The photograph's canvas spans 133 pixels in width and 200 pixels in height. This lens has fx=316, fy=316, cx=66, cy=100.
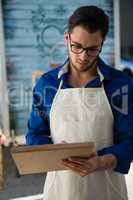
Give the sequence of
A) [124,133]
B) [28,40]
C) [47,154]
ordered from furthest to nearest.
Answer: [28,40] < [124,133] < [47,154]

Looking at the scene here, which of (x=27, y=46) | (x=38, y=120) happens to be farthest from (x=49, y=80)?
(x=27, y=46)

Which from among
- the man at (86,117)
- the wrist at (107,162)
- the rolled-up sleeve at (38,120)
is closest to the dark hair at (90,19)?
the man at (86,117)

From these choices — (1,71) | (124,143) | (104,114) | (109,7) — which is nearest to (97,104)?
(104,114)

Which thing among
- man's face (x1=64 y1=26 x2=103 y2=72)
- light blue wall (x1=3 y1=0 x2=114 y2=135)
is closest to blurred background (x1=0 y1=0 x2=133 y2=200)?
light blue wall (x1=3 y1=0 x2=114 y2=135)

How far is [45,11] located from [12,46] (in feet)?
1.87

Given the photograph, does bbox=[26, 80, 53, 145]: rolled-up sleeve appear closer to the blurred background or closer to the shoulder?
the shoulder

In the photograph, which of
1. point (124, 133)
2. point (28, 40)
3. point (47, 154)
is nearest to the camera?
point (47, 154)

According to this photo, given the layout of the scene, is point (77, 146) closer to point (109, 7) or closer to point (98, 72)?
point (98, 72)

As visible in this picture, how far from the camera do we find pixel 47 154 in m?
0.90

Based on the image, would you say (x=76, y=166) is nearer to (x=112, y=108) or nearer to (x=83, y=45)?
(x=112, y=108)

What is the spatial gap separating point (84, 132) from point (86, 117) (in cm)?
5

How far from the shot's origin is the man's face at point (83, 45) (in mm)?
942

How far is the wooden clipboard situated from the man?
0.12 ft

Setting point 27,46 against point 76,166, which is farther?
point 27,46
